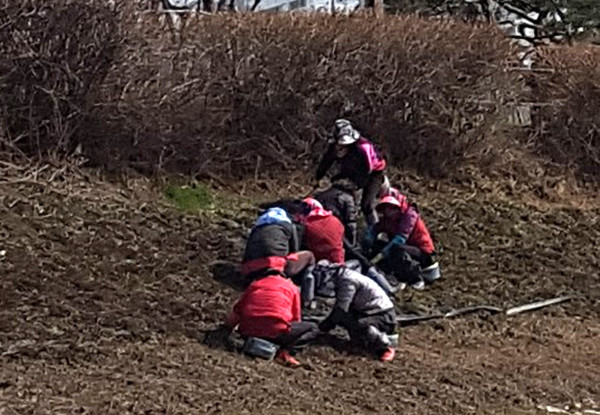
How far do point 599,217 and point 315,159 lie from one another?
11.1ft

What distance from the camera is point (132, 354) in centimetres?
863

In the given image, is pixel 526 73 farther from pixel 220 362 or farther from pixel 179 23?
pixel 220 362

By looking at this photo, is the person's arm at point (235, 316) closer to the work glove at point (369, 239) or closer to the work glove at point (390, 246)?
the work glove at point (390, 246)

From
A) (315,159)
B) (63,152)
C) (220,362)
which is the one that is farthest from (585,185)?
(220,362)

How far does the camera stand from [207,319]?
970cm

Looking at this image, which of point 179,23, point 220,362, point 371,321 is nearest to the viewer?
point 220,362

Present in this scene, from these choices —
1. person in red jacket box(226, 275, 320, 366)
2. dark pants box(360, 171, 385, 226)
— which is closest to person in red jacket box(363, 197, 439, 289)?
dark pants box(360, 171, 385, 226)

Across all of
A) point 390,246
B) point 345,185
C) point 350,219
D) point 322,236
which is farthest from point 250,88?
point 322,236

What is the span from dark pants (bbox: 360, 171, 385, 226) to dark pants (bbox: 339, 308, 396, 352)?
267 cm

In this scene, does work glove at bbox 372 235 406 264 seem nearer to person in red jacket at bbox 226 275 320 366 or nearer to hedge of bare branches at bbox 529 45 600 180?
person in red jacket at bbox 226 275 320 366

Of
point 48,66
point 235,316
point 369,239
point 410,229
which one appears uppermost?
point 48,66

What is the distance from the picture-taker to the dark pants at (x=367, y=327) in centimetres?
932

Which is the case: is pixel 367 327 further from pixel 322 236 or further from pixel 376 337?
pixel 322 236

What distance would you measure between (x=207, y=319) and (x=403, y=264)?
2.45 meters
